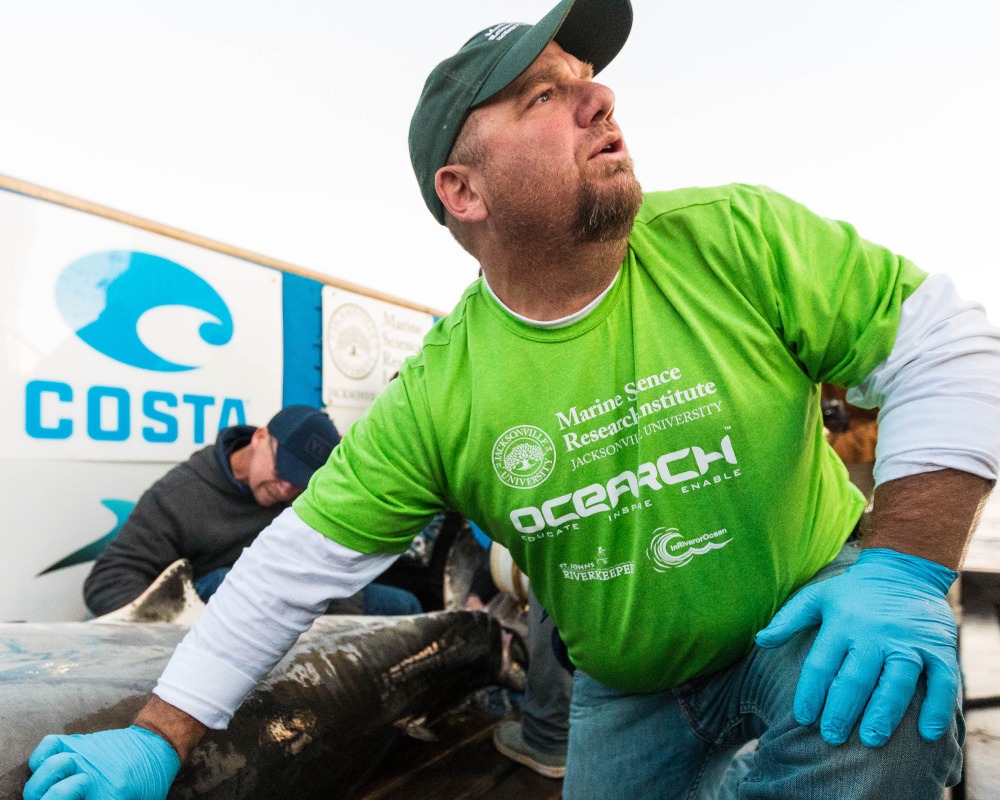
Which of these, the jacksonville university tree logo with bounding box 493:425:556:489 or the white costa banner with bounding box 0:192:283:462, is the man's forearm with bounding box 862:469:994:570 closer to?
the jacksonville university tree logo with bounding box 493:425:556:489

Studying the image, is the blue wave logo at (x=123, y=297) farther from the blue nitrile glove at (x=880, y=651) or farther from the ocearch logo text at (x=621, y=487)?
the blue nitrile glove at (x=880, y=651)

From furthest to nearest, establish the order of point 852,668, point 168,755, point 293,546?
point 293,546
point 168,755
point 852,668

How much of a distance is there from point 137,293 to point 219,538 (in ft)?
3.28

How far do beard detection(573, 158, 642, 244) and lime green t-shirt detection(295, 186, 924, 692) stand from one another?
0.33 feet

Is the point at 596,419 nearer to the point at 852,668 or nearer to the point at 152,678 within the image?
the point at 852,668

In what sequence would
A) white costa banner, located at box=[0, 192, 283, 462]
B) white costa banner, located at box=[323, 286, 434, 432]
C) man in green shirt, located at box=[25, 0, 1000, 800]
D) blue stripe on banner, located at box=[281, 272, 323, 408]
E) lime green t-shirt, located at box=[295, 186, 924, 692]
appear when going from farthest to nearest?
white costa banner, located at box=[323, 286, 434, 432] → blue stripe on banner, located at box=[281, 272, 323, 408] → white costa banner, located at box=[0, 192, 283, 462] → lime green t-shirt, located at box=[295, 186, 924, 692] → man in green shirt, located at box=[25, 0, 1000, 800]

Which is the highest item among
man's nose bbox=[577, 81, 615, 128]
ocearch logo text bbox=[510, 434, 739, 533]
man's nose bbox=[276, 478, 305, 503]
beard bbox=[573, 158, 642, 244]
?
man's nose bbox=[577, 81, 615, 128]

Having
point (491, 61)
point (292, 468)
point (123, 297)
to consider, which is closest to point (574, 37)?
point (491, 61)

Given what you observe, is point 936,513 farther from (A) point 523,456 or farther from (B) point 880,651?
(A) point 523,456

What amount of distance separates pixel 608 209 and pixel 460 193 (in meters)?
0.32

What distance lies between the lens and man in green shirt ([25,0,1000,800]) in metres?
1.06

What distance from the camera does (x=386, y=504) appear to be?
1.29 m

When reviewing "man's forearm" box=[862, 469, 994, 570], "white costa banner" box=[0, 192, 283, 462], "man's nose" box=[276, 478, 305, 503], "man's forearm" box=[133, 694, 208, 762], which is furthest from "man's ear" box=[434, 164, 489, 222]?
"white costa banner" box=[0, 192, 283, 462]

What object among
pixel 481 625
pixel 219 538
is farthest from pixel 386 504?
pixel 219 538
